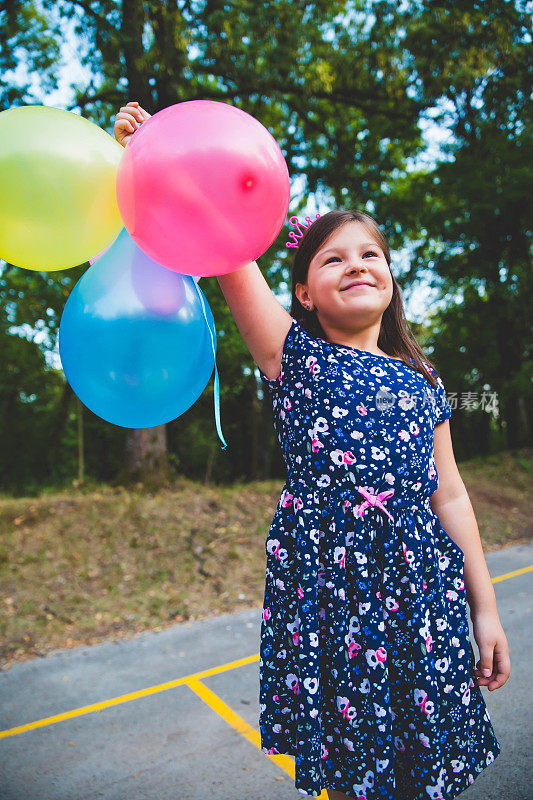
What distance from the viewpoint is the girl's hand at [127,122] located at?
1390 millimetres

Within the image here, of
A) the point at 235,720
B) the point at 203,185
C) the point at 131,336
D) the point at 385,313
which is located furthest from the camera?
the point at 235,720

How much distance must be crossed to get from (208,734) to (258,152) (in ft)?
9.06

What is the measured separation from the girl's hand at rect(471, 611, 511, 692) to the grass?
342 centimetres

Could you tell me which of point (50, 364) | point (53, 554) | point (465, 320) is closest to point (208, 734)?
point (53, 554)

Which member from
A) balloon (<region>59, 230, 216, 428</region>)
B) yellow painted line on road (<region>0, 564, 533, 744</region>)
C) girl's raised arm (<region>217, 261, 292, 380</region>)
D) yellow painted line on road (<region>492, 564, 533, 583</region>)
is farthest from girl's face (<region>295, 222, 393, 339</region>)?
yellow painted line on road (<region>492, 564, 533, 583</region>)

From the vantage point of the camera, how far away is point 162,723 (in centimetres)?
293

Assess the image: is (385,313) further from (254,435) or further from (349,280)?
(254,435)

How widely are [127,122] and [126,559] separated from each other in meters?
4.84

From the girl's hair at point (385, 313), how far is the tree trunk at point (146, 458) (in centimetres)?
592

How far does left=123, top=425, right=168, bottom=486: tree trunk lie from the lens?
7.19 metres

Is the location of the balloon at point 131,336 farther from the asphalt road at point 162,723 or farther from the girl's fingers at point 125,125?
the asphalt road at point 162,723

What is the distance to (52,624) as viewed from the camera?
4.35 meters

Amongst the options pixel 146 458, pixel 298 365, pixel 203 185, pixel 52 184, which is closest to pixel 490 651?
pixel 298 365

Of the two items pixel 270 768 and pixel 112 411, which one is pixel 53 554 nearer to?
pixel 270 768
